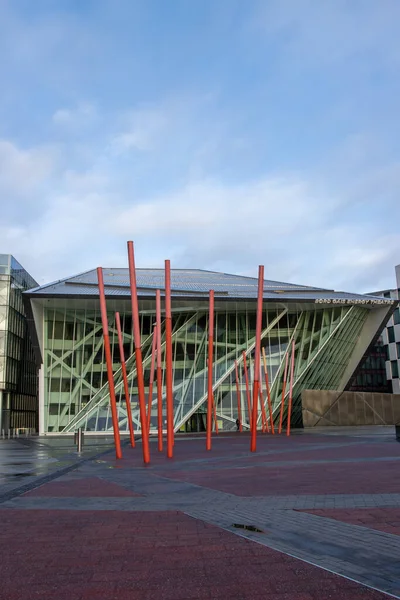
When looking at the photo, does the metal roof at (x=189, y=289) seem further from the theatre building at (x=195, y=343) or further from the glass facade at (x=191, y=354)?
the glass facade at (x=191, y=354)

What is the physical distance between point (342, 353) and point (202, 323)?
1285 centimetres

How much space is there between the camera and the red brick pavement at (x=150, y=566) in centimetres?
411

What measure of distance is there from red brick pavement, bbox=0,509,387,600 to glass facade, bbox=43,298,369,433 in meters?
35.8

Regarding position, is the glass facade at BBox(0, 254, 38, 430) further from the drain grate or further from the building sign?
the drain grate

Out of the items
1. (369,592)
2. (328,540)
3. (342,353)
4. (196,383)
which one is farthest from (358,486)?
(342,353)

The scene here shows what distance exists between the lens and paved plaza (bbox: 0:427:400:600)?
4.25m

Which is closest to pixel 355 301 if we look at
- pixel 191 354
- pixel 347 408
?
pixel 347 408

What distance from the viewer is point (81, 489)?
10289 millimetres

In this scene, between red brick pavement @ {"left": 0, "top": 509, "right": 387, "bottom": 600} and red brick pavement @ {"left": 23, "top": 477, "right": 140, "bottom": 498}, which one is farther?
red brick pavement @ {"left": 23, "top": 477, "right": 140, "bottom": 498}

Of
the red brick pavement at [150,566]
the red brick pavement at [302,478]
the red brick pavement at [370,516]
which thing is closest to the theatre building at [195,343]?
the red brick pavement at [302,478]

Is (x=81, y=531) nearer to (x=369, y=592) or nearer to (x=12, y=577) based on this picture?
(x=12, y=577)

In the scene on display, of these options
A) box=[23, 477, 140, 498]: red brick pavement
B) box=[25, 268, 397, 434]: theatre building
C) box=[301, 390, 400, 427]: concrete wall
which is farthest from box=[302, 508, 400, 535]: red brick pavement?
box=[301, 390, 400, 427]: concrete wall

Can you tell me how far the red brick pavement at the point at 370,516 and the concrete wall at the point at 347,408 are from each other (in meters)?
36.6

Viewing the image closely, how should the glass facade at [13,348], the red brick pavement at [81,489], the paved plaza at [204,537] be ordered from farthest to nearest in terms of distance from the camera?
the glass facade at [13,348], the red brick pavement at [81,489], the paved plaza at [204,537]
